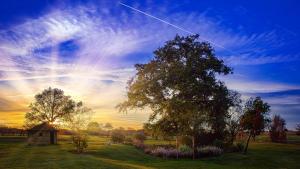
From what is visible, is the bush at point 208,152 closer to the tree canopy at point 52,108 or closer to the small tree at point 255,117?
the small tree at point 255,117

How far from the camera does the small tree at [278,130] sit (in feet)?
245

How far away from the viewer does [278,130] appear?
251ft

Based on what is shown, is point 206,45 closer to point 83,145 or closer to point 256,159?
point 256,159

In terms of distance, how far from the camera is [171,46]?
40.8 metres

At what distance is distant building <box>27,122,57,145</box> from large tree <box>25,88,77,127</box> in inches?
834

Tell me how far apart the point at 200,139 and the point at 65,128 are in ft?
159

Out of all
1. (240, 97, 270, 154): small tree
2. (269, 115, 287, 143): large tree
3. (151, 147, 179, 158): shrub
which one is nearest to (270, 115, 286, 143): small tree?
(269, 115, 287, 143): large tree

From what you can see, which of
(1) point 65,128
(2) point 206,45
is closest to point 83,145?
(2) point 206,45

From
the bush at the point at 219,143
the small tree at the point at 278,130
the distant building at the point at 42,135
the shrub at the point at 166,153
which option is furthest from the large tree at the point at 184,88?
the small tree at the point at 278,130

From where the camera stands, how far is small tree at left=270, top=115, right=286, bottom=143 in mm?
74706

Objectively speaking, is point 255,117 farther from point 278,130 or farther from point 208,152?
point 278,130

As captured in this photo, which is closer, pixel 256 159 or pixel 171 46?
pixel 256 159

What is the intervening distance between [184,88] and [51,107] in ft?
191

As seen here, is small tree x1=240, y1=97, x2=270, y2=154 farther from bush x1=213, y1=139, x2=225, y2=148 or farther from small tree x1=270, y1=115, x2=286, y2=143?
small tree x1=270, y1=115, x2=286, y2=143
